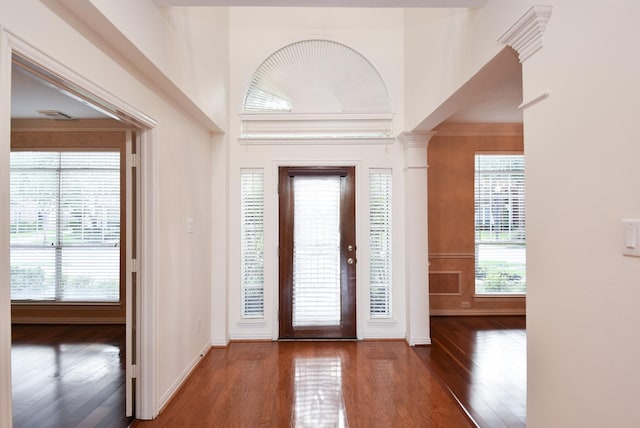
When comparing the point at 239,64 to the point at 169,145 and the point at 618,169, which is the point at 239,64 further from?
the point at 618,169

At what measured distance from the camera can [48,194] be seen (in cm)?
489

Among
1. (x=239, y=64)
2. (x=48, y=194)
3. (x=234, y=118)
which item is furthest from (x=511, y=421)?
(x=48, y=194)

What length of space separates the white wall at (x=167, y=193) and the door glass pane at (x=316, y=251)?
1054mm

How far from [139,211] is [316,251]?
221 cm

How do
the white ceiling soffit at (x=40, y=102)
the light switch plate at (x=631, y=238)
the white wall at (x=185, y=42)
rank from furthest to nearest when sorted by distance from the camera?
the white ceiling soffit at (x=40, y=102)
the white wall at (x=185, y=42)
the light switch plate at (x=631, y=238)

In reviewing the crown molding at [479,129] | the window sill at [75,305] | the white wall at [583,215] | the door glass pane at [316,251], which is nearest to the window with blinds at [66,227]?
the window sill at [75,305]

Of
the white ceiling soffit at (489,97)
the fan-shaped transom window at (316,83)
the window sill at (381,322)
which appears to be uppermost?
the fan-shaped transom window at (316,83)

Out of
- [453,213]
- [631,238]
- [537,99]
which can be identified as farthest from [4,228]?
[453,213]

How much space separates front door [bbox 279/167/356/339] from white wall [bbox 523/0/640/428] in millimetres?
2613

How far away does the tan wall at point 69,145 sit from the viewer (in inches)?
190

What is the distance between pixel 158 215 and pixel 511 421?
3054mm

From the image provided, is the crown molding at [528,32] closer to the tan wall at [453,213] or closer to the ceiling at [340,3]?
the ceiling at [340,3]

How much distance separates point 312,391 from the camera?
2975 millimetres

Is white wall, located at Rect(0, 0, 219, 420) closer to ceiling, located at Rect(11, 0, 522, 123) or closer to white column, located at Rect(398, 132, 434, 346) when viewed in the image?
ceiling, located at Rect(11, 0, 522, 123)
